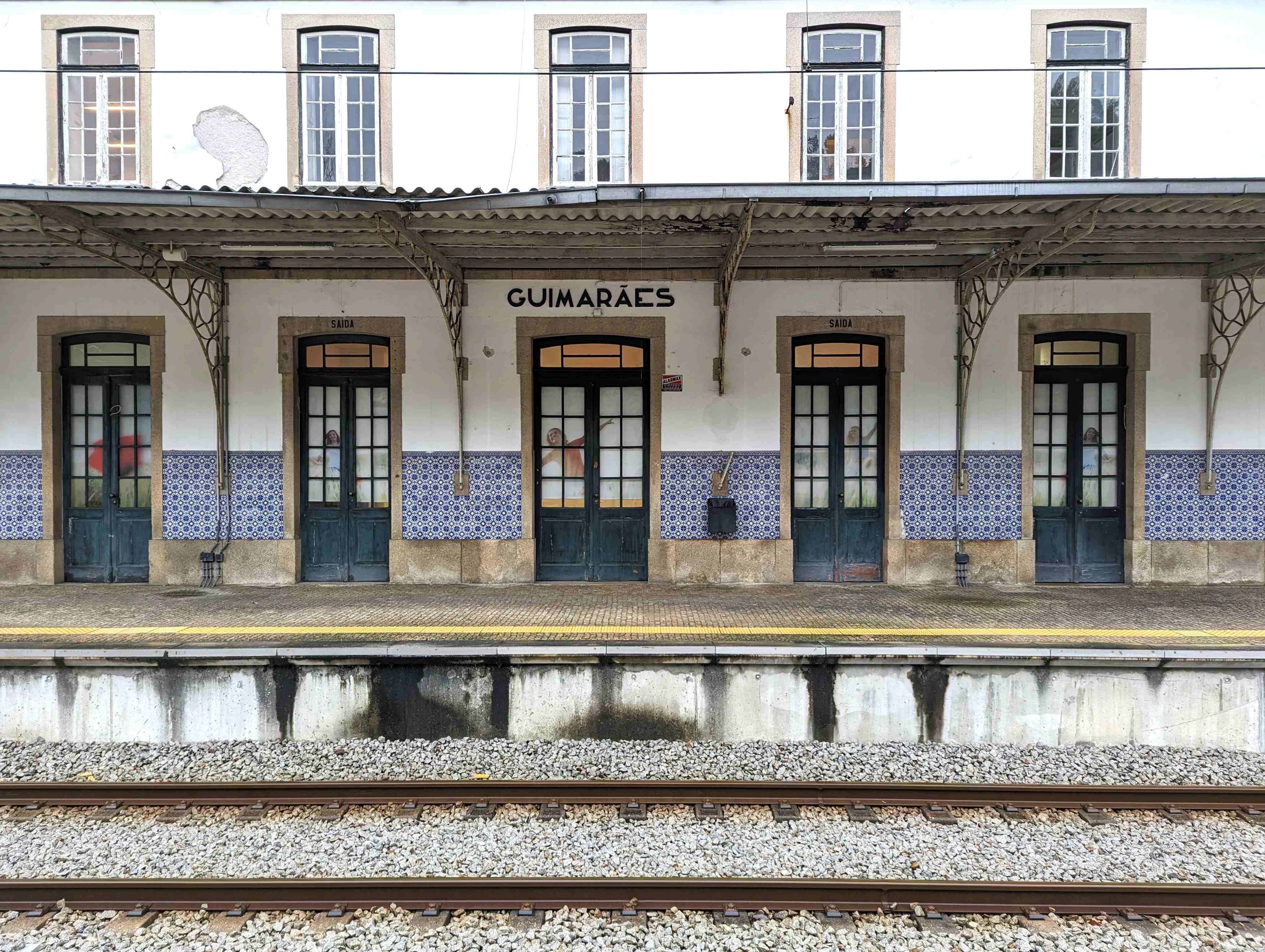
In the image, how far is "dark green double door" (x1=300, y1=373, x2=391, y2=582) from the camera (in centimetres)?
1062

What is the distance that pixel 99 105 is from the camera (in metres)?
10.3

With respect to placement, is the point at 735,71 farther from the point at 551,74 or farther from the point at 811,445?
the point at 811,445

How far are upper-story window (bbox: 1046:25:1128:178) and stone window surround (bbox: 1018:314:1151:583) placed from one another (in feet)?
6.12

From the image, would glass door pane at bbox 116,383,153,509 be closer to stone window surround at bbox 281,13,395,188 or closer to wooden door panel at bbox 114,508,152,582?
wooden door panel at bbox 114,508,152,582

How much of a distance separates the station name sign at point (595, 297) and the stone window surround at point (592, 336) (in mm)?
175

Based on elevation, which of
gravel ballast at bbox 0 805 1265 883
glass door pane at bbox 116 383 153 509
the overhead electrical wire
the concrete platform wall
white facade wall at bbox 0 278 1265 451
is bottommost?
gravel ballast at bbox 0 805 1265 883

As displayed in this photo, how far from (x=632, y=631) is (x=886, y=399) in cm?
520

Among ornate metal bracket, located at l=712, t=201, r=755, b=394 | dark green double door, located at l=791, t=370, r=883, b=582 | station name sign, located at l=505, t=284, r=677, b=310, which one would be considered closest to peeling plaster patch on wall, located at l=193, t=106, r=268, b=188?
station name sign, located at l=505, t=284, r=677, b=310

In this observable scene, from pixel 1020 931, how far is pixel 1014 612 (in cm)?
497

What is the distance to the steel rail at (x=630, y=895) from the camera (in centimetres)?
416

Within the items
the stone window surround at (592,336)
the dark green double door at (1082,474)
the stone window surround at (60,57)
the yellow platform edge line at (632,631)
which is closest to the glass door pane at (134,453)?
the stone window surround at (60,57)

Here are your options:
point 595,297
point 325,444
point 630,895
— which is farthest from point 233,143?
point 630,895

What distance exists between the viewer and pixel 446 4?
1025 centimetres

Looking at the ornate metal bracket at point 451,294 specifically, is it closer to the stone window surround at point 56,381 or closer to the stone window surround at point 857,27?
the stone window surround at point 56,381
